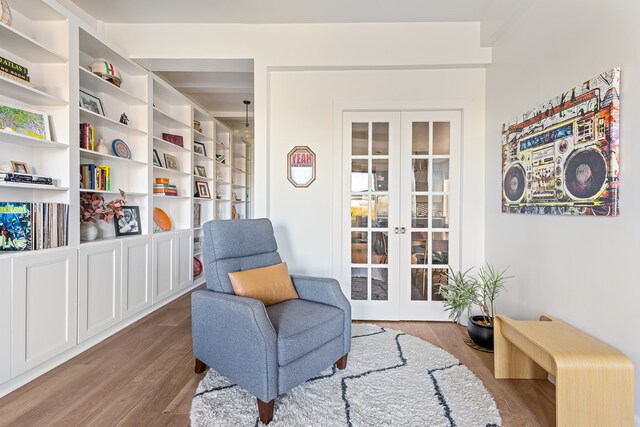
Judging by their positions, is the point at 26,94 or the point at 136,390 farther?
the point at 26,94

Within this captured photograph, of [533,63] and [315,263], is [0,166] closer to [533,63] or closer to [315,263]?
[315,263]

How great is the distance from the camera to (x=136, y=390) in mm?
1722

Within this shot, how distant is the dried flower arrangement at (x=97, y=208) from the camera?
239 centimetres

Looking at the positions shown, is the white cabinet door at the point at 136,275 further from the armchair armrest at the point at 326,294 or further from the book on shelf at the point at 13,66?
the armchair armrest at the point at 326,294

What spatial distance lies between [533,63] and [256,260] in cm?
237

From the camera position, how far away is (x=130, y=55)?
2680 mm

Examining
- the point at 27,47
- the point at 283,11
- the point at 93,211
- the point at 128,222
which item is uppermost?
the point at 283,11

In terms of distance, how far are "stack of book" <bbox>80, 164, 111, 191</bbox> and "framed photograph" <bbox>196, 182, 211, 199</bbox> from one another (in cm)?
147

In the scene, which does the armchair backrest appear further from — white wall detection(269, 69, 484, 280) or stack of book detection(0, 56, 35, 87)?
stack of book detection(0, 56, 35, 87)

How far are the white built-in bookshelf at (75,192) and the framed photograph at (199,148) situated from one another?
0.43 m

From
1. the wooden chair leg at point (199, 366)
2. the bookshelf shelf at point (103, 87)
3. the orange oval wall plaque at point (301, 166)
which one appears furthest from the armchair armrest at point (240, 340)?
the bookshelf shelf at point (103, 87)

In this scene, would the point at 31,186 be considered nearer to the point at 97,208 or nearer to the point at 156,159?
the point at 97,208

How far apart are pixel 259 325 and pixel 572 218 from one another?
1830 millimetres

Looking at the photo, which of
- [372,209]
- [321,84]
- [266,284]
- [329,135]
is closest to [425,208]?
[372,209]
